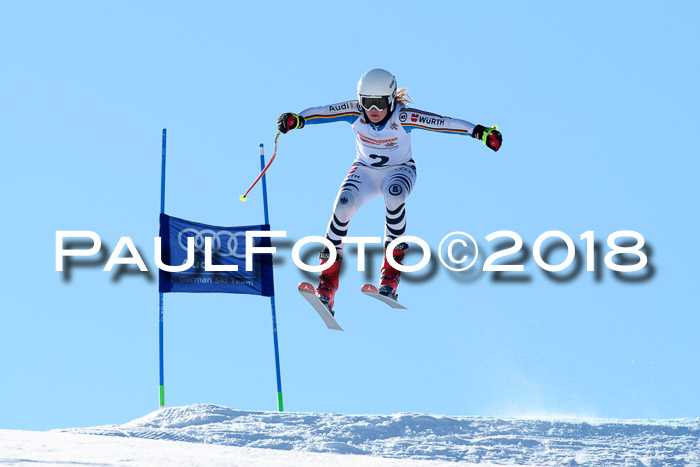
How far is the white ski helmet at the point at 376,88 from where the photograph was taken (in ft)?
38.2

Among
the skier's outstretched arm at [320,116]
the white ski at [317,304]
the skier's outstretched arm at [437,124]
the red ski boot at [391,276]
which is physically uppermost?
the skier's outstretched arm at [320,116]

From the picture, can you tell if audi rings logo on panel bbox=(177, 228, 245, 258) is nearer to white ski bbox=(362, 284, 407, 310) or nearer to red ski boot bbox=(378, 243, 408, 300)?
red ski boot bbox=(378, 243, 408, 300)

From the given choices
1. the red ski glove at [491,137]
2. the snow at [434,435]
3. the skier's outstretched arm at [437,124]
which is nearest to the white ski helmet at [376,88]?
the skier's outstretched arm at [437,124]

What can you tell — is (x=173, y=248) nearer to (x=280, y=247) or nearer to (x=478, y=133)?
(x=280, y=247)

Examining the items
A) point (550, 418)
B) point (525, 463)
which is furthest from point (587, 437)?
point (525, 463)

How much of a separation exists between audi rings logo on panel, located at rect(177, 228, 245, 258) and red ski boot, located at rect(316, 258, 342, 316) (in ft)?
11.3

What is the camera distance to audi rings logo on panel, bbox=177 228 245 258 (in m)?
15.3

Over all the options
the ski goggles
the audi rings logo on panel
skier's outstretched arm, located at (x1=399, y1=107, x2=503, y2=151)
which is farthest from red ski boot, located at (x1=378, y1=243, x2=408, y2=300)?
the audi rings logo on panel

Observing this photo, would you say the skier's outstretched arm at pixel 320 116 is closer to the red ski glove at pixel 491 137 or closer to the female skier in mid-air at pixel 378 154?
the female skier in mid-air at pixel 378 154

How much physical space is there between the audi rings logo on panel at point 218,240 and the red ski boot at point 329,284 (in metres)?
3.45

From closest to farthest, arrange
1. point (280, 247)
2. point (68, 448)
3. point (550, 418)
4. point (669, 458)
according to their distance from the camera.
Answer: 1. point (68, 448)
2. point (669, 458)
3. point (550, 418)
4. point (280, 247)

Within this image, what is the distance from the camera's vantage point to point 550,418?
12.9 meters

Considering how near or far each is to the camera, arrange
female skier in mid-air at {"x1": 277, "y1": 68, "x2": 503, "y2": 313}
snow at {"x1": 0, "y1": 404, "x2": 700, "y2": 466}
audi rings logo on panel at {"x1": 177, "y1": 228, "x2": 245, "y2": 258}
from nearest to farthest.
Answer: snow at {"x1": 0, "y1": 404, "x2": 700, "y2": 466} → female skier in mid-air at {"x1": 277, "y1": 68, "x2": 503, "y2": 313} → audi rings logo on panel at {"x1": 177, "y1": 228, "x2": 245, "y2": 258}

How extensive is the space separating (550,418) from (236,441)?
164 inches
